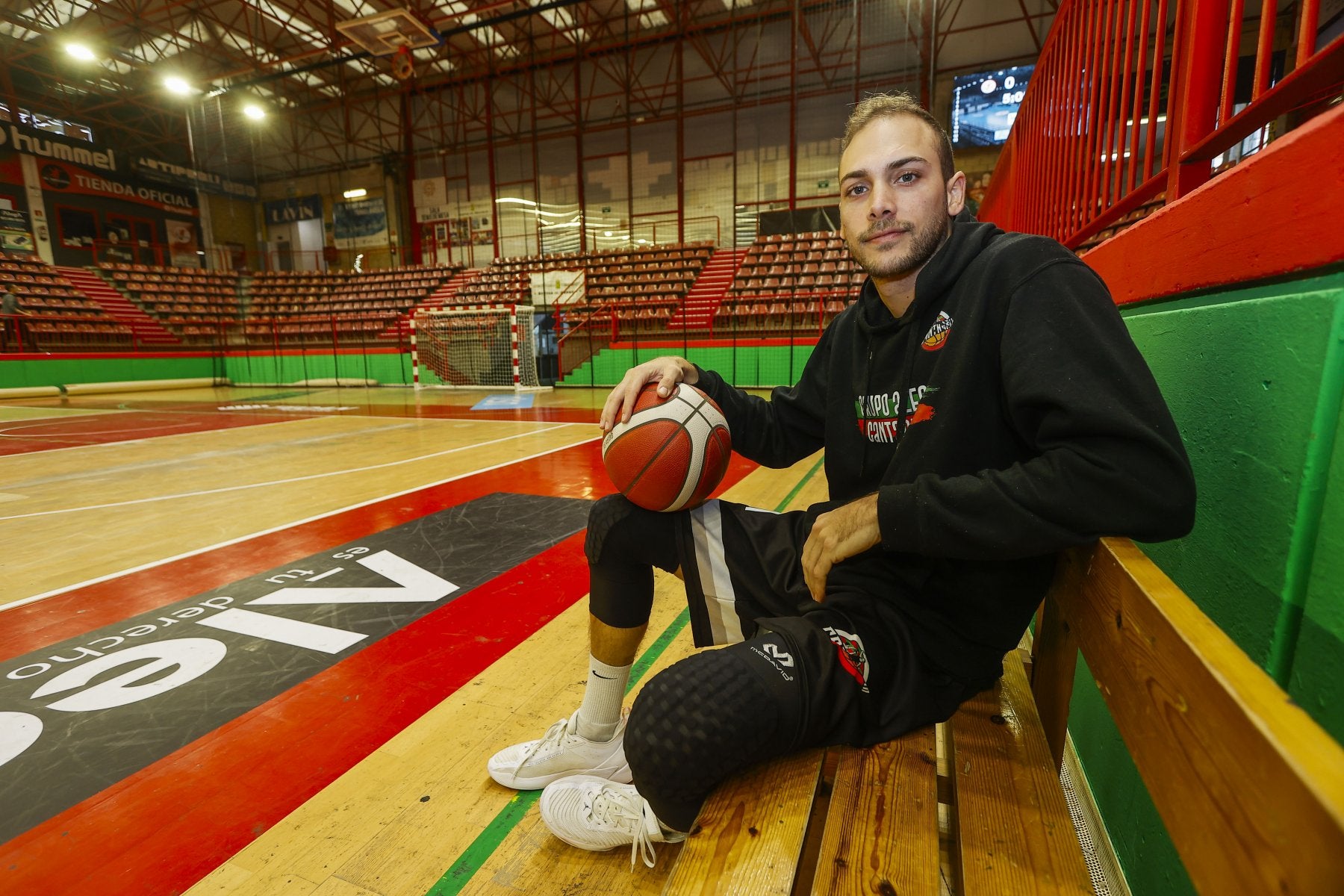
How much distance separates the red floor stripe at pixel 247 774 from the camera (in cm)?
131

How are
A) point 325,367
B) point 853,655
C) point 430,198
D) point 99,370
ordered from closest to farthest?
point 853,655, point 99,370, point 325,367, point 430,198

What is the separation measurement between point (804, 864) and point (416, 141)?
2453 cm

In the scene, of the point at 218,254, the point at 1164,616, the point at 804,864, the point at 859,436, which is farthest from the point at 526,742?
the point at 218,254

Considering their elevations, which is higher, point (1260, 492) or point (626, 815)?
point (1260, 492)

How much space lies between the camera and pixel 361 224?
73.1 feet

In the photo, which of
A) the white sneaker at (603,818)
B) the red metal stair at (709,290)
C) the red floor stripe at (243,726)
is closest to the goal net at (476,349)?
the red metal stair at (709,290)

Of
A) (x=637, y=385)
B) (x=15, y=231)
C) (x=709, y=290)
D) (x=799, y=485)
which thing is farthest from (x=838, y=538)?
(x=15, y=231)

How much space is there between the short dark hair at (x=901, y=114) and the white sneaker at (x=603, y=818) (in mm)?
1471

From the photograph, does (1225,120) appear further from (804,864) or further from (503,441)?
(503,441)

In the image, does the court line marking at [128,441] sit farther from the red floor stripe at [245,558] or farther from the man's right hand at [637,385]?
the man's right hand at [637,385]

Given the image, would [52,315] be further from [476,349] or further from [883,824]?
[883,824]

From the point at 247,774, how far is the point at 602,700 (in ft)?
3.00

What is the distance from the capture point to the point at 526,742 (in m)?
1.57

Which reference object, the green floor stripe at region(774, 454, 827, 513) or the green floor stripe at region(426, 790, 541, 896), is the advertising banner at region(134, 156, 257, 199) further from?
the green floor stripe at region(426, 790, 541, 896)
